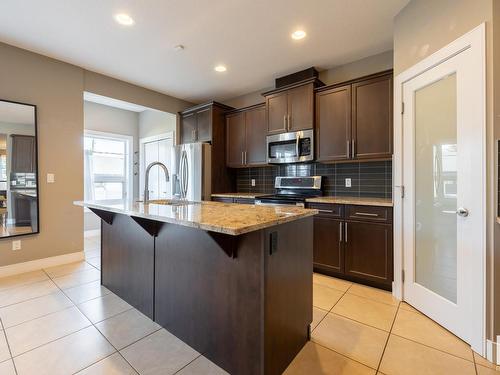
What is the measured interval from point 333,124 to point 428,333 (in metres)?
2.33

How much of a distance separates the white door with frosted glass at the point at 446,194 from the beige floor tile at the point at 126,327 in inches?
86.5

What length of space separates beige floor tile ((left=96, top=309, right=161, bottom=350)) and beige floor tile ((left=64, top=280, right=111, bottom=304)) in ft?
1.82

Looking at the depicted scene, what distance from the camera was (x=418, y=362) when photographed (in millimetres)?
1537

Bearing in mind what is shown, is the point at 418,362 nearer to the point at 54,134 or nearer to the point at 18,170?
the point at 18,170

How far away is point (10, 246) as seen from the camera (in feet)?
9.74

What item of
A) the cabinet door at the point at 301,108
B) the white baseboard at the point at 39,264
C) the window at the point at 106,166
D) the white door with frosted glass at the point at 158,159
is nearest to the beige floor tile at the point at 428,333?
the cabinet door at the point at 301,108

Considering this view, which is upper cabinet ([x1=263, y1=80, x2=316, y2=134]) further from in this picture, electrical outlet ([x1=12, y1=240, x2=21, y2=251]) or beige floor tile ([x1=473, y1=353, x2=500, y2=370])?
electrical outlet ([x1=12, y1=240, x2=21, y2=251])

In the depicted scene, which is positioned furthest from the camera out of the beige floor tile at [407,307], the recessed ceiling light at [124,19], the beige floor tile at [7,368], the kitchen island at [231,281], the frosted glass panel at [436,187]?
the recessed ceiling light at [124,19]

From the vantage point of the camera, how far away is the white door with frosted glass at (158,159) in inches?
208

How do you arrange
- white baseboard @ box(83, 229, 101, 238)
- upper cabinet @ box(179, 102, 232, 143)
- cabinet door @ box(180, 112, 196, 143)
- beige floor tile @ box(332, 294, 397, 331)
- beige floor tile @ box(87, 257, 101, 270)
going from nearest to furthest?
beige floor tile @ box(332, 294, 397, 331), beige floor tile @ box(87, 257, 101, 270), upper cabinet @ box(179, 102, 232, 143), cabinet door @ box(180, 112, 196, 143), white baseboard @ box(83, 229, 101, 238)

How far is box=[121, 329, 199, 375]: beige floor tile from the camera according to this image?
1.48 meters

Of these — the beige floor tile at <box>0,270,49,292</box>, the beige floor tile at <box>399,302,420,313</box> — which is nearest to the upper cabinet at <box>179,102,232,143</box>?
the beige floor tile at <box>0,270,49,292</box>

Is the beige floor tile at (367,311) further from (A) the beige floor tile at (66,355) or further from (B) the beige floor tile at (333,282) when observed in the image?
(A) the beige floor tile at (66,355)

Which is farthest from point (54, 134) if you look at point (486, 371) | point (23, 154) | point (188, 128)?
point (486, 371)
